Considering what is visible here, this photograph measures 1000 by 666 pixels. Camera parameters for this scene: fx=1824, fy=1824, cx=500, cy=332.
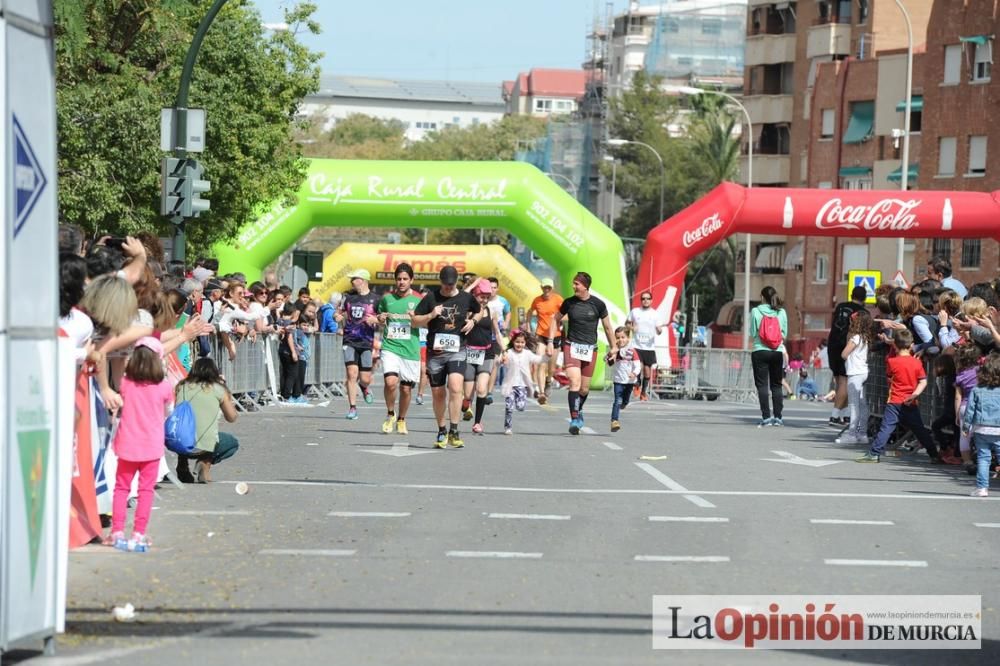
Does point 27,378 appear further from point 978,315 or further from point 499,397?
point 499,397

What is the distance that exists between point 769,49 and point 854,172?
566 inches

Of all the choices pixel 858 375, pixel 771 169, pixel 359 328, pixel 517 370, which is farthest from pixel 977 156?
pixel 517 370

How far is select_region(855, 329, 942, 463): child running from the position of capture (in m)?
17.9

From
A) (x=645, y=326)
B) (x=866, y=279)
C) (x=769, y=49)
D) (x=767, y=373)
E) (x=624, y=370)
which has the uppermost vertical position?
(x=769, y=49)

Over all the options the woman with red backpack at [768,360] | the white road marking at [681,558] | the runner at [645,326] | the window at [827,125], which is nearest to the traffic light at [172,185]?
the woman with red backpack at [768,360]

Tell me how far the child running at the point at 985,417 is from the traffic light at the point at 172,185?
11.9m

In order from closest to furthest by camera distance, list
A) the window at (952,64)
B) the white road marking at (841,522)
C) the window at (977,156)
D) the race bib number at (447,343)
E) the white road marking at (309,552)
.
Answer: the white road marking at (309,552)
the white road marking at (841,522)
the race bib number at (447,343)
the window at (977,156)
the window at (952,64)

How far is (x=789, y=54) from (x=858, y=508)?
2852 inches

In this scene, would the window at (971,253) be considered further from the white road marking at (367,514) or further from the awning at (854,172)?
the white road marking at (367,514)

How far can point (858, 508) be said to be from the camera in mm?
13438

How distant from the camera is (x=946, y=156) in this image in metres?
62.6

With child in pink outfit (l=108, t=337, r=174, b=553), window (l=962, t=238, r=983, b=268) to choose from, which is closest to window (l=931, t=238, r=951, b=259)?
window (l=962, t=238, r=983, b=268)

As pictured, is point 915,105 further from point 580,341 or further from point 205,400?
point 205,400

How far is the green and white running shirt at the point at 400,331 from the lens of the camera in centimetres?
1978
